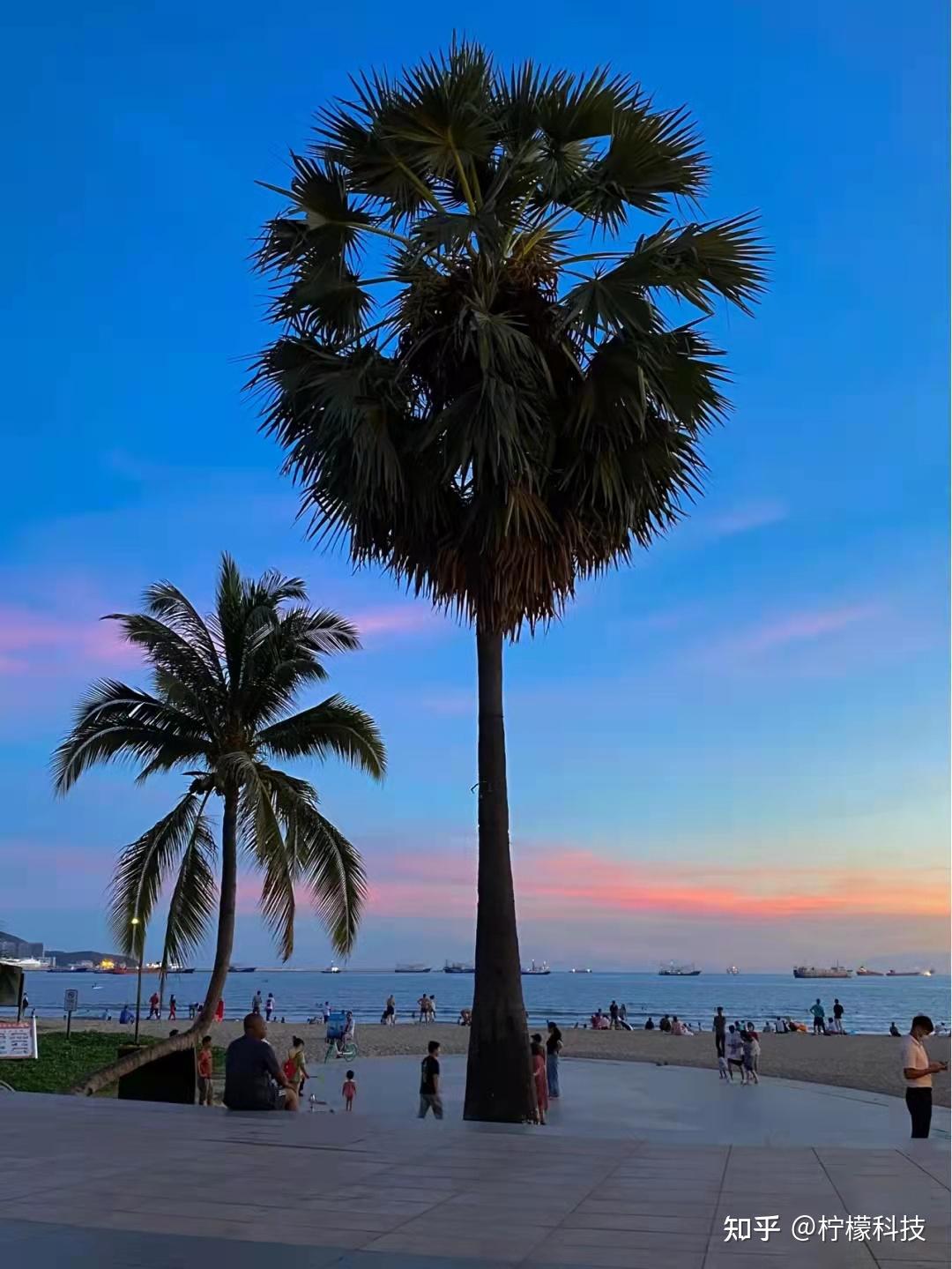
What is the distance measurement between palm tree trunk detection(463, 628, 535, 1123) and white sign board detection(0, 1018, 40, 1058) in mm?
7997

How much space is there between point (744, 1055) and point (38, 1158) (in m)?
17.0

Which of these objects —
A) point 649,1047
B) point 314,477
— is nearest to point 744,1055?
point 649,1047

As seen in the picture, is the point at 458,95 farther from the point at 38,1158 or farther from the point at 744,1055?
the point at 744,1055

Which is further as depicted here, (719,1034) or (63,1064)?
(719,1034)

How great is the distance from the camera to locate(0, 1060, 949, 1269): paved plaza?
5.52 meters

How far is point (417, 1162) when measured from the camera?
8.36 m

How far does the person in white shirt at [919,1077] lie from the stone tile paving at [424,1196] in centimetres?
63

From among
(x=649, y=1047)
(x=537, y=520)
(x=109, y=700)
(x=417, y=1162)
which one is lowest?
(x=649, y=1047)

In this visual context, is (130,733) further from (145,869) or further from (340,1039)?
(340,1039)

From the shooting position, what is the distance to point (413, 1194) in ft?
23.2

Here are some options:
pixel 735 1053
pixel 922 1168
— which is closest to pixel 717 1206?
pixel 922 1168

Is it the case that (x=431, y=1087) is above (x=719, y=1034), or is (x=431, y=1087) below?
above

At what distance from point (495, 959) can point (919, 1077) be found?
13.9 feet

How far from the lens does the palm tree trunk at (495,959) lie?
11.6 metres
